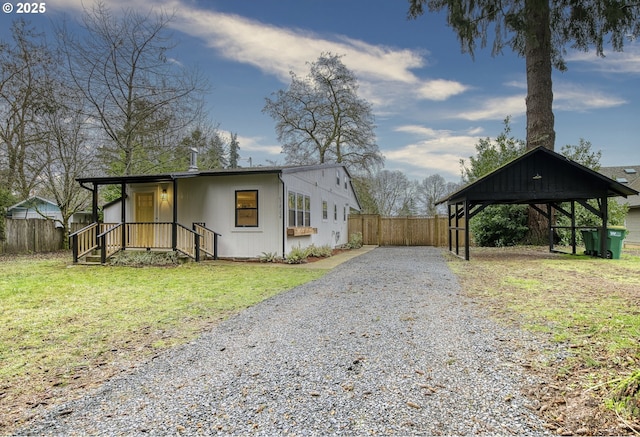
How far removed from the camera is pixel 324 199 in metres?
16.6

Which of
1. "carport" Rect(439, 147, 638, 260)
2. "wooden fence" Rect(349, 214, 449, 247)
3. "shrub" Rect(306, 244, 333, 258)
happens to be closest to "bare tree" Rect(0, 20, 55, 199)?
"shrub" Rect(306, 244, 333, 258)

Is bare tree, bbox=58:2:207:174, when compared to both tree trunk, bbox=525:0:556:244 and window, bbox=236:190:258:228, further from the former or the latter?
tree trunk, bbox=525:0:556:244

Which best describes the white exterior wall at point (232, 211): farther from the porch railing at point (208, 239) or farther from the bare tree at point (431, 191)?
the bare tree at point (431, 191)

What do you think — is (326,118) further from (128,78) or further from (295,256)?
(295,256)

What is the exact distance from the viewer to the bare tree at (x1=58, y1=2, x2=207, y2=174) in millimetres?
14800

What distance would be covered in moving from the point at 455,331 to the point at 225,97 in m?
17.9

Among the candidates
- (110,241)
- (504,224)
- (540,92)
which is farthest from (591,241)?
(110,241)

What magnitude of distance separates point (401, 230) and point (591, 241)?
10061 millimetres

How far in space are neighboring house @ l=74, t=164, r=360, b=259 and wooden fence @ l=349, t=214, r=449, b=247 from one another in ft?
30.4

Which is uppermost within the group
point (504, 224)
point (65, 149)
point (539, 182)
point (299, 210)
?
point (65, 149)

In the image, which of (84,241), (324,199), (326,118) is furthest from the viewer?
(326,118)

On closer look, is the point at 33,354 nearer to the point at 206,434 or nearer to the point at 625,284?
the point at 206,434

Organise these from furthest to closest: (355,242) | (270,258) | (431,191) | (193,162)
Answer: (431,191) < (355,242) < (193,162) < (270,258)

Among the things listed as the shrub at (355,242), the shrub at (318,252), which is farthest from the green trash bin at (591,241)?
the shrub at (355,242)
